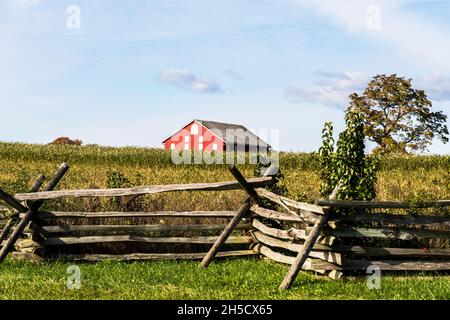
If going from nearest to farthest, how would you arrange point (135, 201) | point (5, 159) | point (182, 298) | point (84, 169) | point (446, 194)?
point (182, 298) < point (135, 201) < point (446, 194) < point (84, 169) < point (5, 159)

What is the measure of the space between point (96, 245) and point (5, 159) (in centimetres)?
1771

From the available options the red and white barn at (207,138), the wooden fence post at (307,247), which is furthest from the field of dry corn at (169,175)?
the red and white barn at (207,138)

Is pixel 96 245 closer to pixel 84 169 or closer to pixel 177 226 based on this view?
pixel 177 226

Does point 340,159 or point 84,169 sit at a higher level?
point 340,159

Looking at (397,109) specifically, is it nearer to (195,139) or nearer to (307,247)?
(195,139)

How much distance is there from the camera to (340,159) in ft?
34.0

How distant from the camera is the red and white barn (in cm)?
5484

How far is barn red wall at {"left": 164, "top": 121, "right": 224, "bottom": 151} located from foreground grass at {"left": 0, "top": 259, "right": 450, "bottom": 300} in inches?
1640

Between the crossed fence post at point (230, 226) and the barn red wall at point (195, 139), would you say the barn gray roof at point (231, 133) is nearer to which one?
the barn red wall at point (195, 139)

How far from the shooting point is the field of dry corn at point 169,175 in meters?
13.9

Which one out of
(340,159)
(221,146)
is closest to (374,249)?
(340,159)

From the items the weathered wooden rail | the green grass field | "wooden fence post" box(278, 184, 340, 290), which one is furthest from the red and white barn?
"wooden fence post" box(278, 184, 340, 290)

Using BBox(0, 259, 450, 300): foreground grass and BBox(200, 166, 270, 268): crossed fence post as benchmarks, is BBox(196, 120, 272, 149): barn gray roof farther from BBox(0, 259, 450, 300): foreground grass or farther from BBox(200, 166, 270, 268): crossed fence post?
BBox(0, 259, 450, 300): foreground grass

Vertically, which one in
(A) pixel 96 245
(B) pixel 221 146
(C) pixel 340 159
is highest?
(C) pixel 340 159
